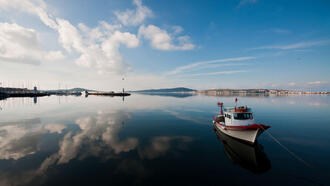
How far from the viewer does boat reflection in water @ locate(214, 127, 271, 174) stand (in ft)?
44.1

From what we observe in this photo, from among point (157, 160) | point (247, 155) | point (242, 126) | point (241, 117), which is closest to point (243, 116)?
point (241, 117)

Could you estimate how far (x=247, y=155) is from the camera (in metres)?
15.8

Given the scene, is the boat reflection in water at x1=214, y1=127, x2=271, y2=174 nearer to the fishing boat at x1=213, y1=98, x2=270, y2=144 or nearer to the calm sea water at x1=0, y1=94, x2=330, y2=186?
the calm sea water at x1=0, y1=94, x2=330, y2=186

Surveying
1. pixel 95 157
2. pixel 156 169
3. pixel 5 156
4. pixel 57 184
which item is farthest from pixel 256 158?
pixel 5 156

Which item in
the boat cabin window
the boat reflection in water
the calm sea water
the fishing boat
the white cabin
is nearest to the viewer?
the calm sea water

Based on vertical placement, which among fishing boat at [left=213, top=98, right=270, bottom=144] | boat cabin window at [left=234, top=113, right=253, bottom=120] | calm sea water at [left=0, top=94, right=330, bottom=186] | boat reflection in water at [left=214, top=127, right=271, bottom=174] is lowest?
boat reflection in water at [left=214, top=127, right=271, bottom=174]

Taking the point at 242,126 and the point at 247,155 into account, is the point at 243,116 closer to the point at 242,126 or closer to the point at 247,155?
the point at 242,126

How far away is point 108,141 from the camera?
747 inches

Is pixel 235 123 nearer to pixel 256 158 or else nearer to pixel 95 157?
pixel 256 158

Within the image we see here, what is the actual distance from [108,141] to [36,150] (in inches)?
329

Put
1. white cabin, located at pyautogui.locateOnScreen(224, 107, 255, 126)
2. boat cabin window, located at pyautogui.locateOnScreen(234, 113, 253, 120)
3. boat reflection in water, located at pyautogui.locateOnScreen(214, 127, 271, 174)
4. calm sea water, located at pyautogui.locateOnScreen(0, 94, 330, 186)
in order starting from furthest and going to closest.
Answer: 1. boat cabin window, located at pyautogui.locateOnScreen(234, 113, 253, 120)
2. white cabin, located at pyautogui.locateOnScreen(224, 107, 255, 126)
3. boat reflection in water, located at pyautogui.locateOnScreen(214, 127, 271, 174)
4. calm sea water, located at pyautogui.locateOnScreen(0, 94, 330, 186)

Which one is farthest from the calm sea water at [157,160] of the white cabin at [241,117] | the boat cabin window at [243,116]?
the boat cabin window at [243,116]

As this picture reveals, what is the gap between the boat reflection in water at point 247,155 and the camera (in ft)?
44.1

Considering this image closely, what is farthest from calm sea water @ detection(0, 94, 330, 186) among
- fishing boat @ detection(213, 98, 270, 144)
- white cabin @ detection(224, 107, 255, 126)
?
white cabin @ detection(224, 107, 255, 126)
